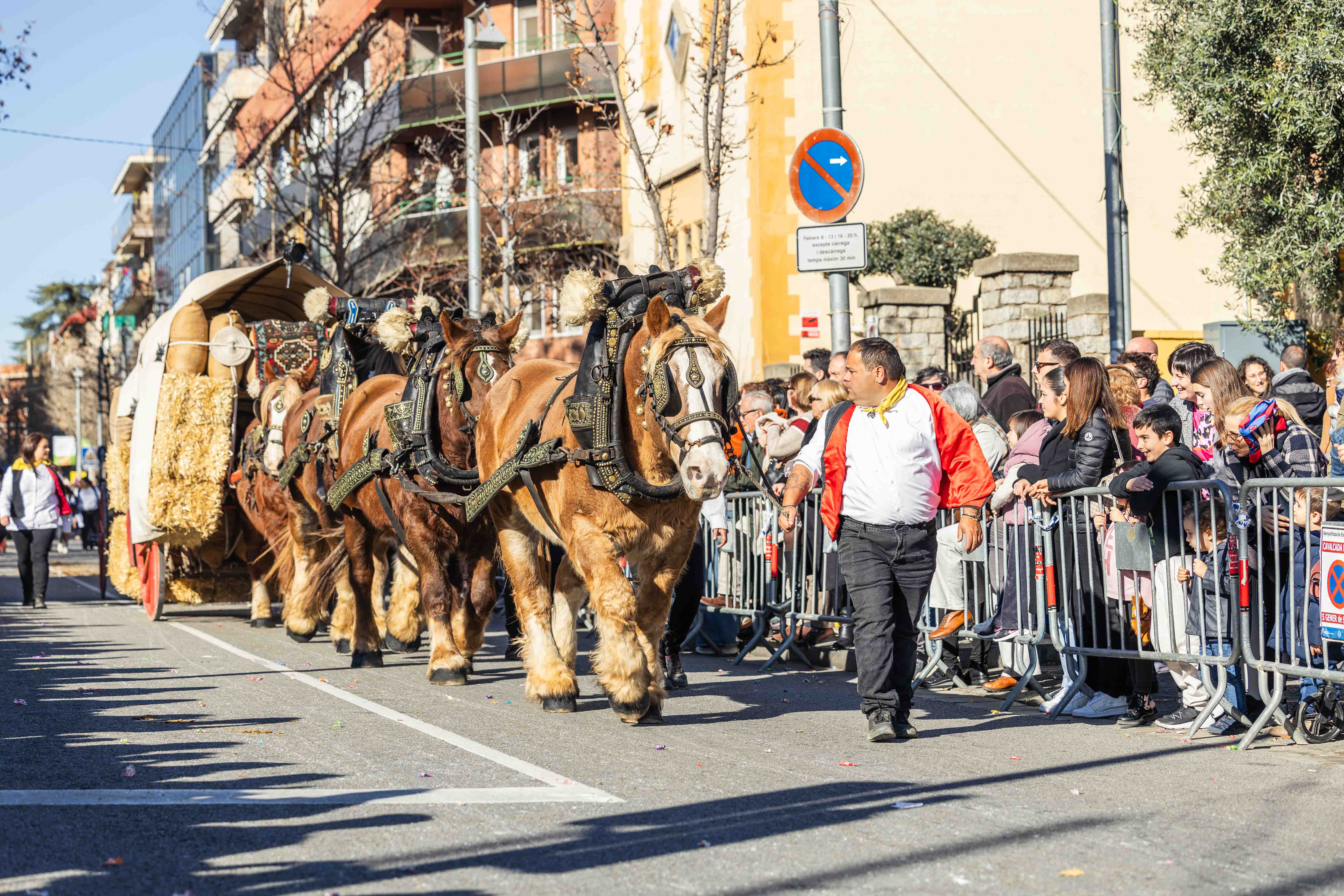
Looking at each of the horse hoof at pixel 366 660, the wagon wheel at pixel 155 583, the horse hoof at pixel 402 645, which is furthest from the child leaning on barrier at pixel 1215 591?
the wagon wheel at pixel 155 583

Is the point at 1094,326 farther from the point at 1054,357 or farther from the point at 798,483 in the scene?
the point at 798,483

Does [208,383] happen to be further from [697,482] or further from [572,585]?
[697,482]

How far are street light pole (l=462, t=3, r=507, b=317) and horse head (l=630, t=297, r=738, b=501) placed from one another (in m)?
12.7

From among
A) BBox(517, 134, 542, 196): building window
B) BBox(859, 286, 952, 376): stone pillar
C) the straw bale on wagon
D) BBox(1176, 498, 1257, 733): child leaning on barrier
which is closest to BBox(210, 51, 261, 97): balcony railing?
BBox(517, 134, 542, 196): building window

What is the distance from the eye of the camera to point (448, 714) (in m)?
8.63

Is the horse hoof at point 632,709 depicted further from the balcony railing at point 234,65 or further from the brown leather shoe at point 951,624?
the balcony railing at point 234,65

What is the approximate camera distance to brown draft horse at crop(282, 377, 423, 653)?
1202 cm

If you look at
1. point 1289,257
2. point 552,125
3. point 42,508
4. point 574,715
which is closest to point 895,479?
point 574,715

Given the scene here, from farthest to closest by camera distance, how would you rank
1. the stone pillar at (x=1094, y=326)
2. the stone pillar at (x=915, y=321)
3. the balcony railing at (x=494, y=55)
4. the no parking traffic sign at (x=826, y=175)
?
1. the balcony railing at (x=494, y=55)
2. the stone pillar at (x=915, y=321)
3. the stone pillar at (x=1094, y=326)
4. the no parking traffic sign at (x=826, y=175)

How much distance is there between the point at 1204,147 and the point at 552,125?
22.5 meters

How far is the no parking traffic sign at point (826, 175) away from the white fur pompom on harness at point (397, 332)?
300 cm

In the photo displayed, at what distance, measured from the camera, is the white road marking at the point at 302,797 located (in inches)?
239

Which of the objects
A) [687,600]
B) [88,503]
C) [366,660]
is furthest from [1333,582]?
[88,503]

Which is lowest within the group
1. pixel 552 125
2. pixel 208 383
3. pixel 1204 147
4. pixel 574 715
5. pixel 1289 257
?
pixel 574 715
